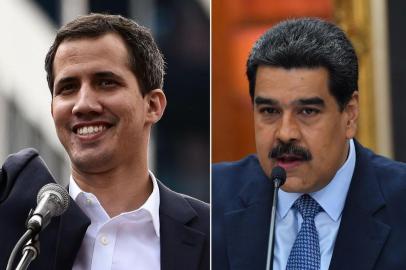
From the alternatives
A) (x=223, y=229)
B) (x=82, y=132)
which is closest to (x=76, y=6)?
(x=82, y=132)

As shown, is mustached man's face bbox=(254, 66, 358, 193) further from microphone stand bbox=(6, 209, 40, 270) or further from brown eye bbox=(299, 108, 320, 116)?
microphone stand bbox=(6, 209, 40, 270)

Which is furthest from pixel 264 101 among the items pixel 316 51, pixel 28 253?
pixel 28 253

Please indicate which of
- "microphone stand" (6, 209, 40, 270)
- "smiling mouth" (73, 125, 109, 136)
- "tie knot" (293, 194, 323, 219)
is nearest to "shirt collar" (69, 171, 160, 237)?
"smiling mouth" (73, 125, 109, 136)

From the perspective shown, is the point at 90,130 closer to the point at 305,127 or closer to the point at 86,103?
the point at 86,103

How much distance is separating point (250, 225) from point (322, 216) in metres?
0.27

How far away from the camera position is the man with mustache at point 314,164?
3.13m

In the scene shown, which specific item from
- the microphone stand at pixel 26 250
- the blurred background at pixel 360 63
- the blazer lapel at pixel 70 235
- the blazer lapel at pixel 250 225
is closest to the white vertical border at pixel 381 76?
the blurred background at pixel 360 63

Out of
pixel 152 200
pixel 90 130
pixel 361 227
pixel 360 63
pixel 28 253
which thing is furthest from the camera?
pixel 152 200

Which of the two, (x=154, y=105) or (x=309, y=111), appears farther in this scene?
(x=154, y=105)

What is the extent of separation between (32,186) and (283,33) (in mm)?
1091

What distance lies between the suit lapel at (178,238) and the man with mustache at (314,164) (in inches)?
6.4

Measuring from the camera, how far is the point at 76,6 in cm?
366

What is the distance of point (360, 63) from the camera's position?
321 centimetres

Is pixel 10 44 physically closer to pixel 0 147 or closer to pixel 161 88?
pixel 0 147
